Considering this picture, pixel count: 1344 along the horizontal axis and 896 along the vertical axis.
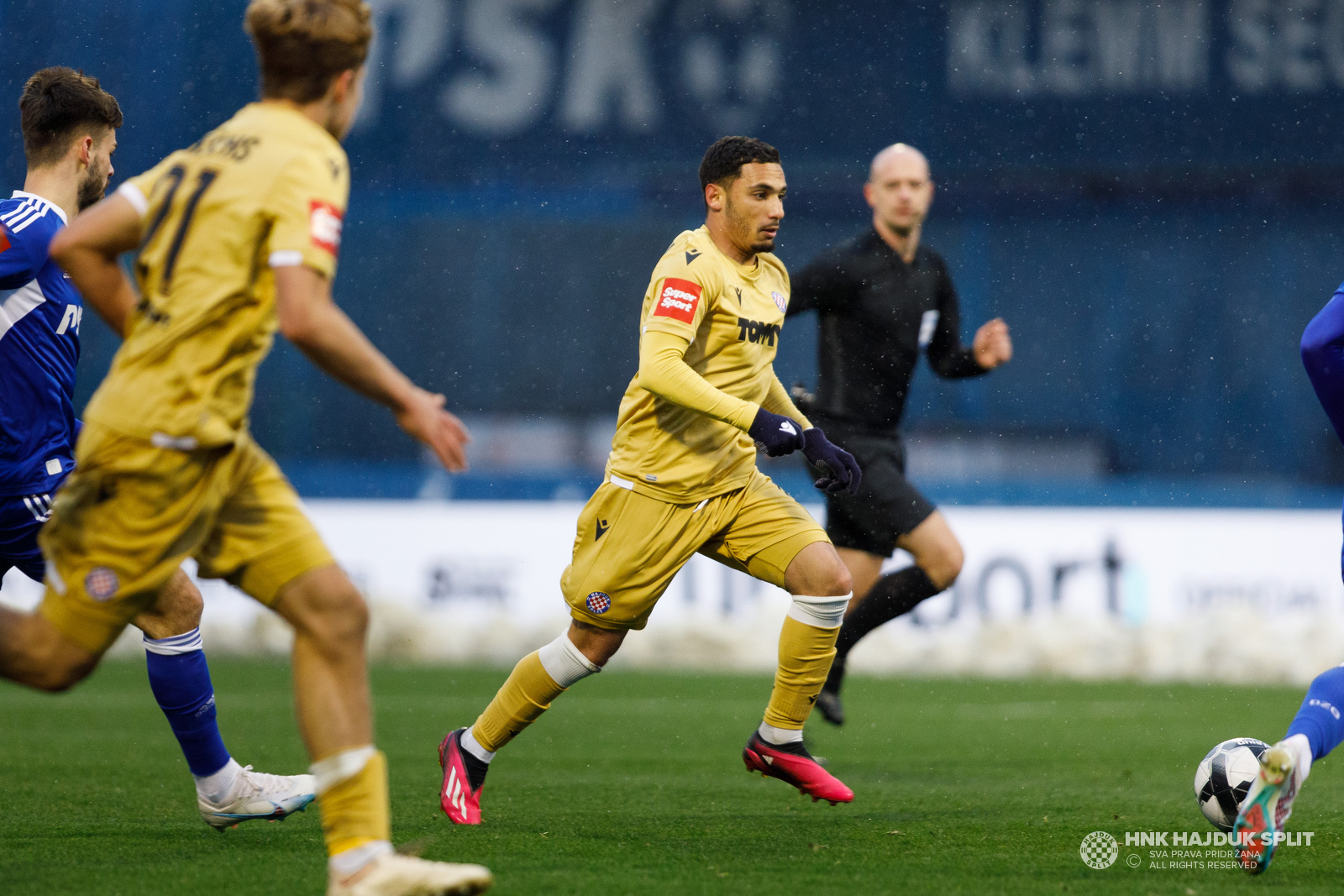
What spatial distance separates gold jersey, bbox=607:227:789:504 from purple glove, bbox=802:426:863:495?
0.27 meters

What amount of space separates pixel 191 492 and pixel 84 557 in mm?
256

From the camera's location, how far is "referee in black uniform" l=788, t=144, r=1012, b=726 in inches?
251

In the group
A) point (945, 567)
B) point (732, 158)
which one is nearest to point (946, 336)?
point (945, 567)

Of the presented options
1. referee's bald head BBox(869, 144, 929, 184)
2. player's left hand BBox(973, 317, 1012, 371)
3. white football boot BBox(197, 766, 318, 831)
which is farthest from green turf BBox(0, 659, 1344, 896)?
referee's bald head BBox(869, 144, 929, 184)

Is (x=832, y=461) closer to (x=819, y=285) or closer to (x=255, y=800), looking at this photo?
(x=255, y=800)

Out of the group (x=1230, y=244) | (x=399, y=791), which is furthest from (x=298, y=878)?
(x=1230, y=244)

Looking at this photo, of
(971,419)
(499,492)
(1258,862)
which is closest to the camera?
(1258,862)

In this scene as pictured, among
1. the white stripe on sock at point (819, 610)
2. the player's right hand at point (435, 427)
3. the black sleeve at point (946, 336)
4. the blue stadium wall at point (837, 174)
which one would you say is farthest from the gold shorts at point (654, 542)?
the blue stadium wall at point (837, 174)

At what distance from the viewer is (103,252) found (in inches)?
130

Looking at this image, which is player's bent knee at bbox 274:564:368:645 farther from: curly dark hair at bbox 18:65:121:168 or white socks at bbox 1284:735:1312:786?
white socks at bbox 1284:735:1312:786

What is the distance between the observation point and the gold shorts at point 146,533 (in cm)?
311

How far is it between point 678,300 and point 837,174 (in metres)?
10.5

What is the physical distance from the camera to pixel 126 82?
15062 mm

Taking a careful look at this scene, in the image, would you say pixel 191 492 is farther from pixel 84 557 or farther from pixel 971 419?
pixel 971 419
